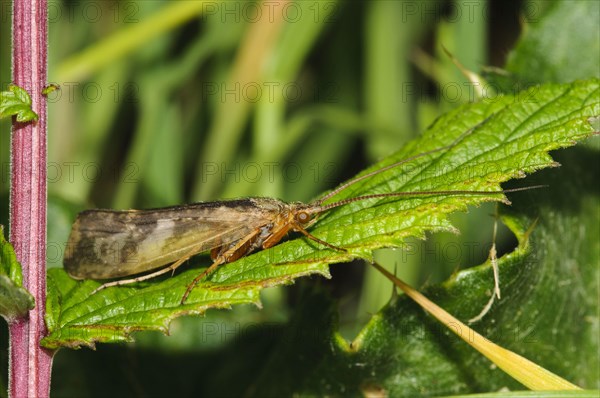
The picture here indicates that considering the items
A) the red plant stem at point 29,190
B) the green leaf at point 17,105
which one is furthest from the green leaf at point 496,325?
the green leaf at point 17,105

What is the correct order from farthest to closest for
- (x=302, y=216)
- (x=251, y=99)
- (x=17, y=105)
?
1. (x=251, y=99)
2. (x=302, y=216)
3. (x=17, y=105)

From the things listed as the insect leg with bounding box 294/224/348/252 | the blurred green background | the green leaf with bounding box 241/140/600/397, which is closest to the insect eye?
the insect leg with bounding box 294/224/348/252

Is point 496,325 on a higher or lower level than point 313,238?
lower

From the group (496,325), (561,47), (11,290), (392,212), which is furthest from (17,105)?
(561,47)

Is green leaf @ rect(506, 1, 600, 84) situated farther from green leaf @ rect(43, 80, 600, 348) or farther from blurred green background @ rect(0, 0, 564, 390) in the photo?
blurred green background @ rect(0, 0, 564, 390)

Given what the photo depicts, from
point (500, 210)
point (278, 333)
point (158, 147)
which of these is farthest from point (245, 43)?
point (500, 210)

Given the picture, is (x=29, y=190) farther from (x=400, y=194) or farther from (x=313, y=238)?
(x=400, y=194)

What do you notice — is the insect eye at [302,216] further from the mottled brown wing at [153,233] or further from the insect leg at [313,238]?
the mottled brown wing at [153,233]
